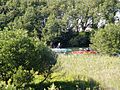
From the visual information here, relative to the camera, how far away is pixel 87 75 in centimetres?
1866

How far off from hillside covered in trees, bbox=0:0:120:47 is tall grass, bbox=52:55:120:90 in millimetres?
27220

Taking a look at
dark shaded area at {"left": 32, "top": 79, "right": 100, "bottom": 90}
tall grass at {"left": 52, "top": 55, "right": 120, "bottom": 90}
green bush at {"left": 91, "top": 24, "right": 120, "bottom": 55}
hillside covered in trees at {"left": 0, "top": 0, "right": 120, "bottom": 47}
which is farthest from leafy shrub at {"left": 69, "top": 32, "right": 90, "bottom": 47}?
dark shaded area at {"left": 32, "top": 79, "right": 100, "bottom": 90}

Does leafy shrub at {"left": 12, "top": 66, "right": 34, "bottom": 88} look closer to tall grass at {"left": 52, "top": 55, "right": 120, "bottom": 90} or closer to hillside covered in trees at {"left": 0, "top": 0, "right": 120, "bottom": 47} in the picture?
tall grass at {"left": 52, "top": 55, "right": 120, "bottom": 90}

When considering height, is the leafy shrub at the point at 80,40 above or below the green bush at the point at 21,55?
below

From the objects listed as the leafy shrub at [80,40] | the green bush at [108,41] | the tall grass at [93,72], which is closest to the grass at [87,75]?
the tall grass at [93,72]

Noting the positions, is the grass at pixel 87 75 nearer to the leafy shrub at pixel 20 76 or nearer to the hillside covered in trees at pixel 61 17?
the leafy shrub at pixel 20 76

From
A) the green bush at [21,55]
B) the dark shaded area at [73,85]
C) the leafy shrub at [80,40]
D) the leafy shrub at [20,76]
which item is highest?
the green bush at [21,55]

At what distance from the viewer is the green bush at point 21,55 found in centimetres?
1398

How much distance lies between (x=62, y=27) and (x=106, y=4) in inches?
306

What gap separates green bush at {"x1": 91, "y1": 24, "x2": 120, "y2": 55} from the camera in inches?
1232

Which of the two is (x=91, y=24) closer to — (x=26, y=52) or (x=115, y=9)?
(x=115, y=9)

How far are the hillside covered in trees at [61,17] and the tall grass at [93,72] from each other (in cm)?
2722

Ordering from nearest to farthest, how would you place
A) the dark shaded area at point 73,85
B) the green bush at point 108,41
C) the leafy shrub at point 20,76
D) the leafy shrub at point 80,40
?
1. the leafy shrub at point 20,76
2. the dark shaded area at point 73,85
3. the green bush at point 108,41
4. the leafy shrub at point 80,40

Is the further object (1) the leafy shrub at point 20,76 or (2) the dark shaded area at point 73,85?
(2) the dark shaded area at point 73,85
